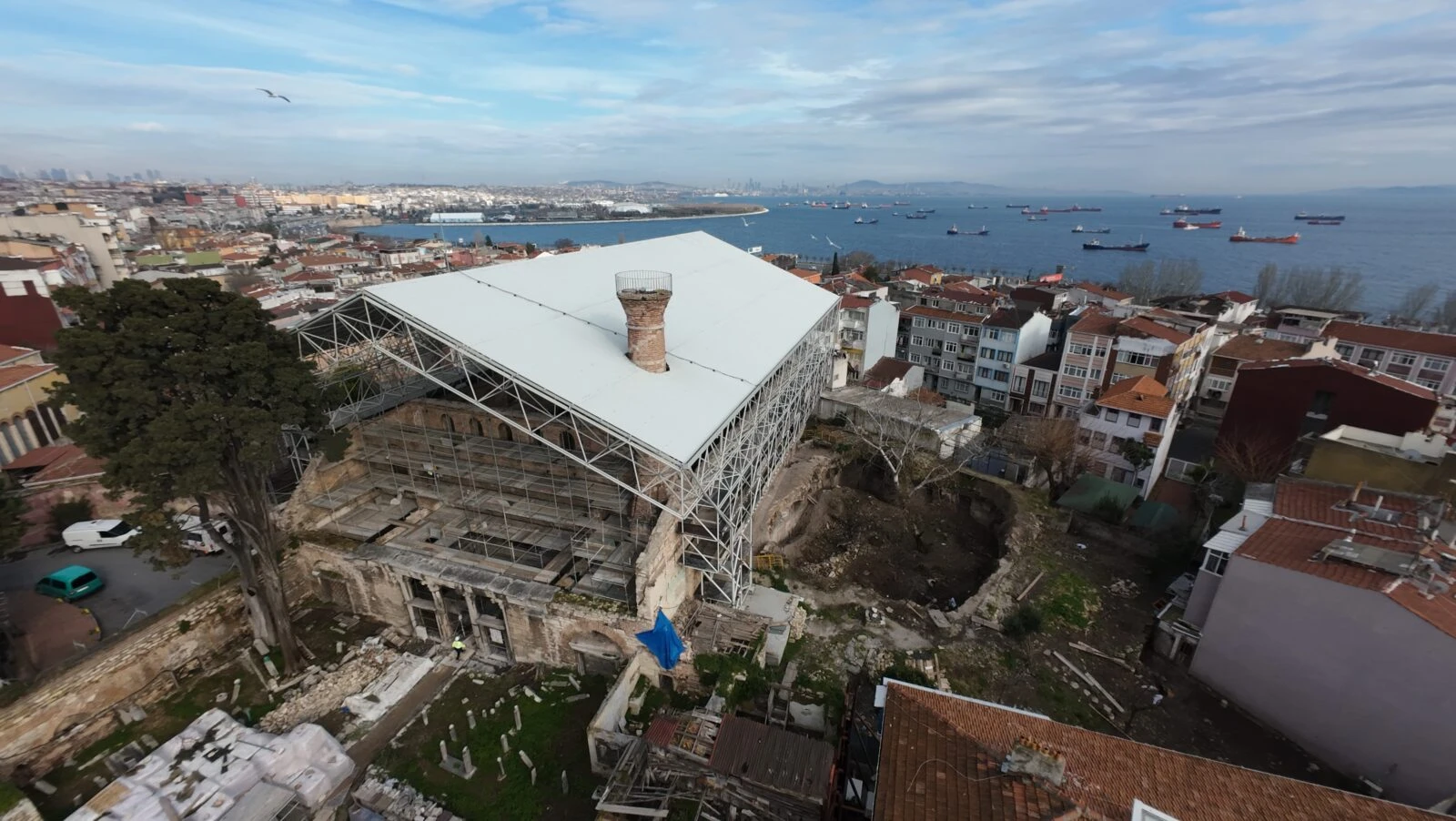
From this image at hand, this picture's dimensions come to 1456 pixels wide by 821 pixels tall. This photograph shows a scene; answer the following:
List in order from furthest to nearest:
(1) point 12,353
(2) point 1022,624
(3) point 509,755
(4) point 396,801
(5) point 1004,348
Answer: (5) point 1004,348
(1) point 12,353
(2) point 1022,624
(3) point 509,755
(4) point 396,801

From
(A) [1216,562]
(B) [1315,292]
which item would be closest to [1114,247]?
(B) [1315,292]

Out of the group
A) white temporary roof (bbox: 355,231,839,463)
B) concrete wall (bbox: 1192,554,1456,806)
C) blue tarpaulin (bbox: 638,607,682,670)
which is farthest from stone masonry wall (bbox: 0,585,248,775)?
concrete wall (bbox: 1192,554,1456,806)

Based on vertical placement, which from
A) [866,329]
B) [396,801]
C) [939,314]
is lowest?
[396,801]

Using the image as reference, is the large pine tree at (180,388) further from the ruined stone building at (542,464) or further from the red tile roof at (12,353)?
the red tile roof at (12,353)

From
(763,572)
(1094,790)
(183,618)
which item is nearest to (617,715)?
(763,572)

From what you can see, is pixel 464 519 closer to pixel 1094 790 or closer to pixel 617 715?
pixel 617 715

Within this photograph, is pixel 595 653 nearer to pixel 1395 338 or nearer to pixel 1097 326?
pixel 1097 326
